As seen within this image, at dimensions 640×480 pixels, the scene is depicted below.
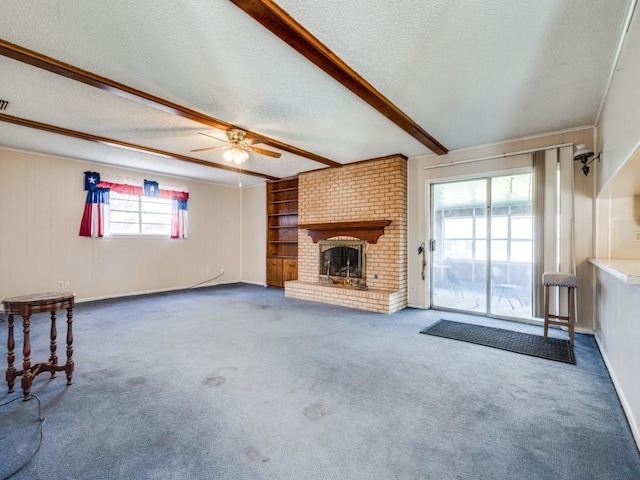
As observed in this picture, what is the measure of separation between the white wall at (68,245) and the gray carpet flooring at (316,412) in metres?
2.13

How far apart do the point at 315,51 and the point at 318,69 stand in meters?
0.29

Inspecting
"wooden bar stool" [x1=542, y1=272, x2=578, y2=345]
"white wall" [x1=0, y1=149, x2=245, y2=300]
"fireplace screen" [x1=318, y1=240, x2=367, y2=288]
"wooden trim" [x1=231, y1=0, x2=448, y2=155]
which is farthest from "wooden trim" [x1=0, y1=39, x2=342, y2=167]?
"wooden bar stool" [x1=542, y1=272, x2=578, y2=345]

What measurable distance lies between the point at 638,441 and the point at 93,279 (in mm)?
7195

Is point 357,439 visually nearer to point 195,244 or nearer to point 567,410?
point 567,410

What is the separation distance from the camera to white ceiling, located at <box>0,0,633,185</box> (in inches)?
74.2

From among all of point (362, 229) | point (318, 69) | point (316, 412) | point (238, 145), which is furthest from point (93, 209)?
point (316, 412)

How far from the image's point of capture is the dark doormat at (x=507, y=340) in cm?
302

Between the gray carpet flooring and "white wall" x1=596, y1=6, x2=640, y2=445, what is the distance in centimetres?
21

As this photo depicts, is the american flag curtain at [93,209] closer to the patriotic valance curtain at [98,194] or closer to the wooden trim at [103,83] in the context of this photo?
the patriotic valance curtain at [98,194]

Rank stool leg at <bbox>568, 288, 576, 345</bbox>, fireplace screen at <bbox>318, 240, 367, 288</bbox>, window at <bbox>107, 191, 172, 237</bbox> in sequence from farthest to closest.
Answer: window at <bbox>107, 191, 172, 237</bbox>
fireplace screen at <bbox>318, 240, 367, 288</bbox>
stool leg at <bbox>568, 288, 576, 345</bbox>

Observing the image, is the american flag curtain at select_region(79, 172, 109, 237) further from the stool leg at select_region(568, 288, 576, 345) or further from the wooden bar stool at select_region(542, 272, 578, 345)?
the stool leg at select_region(568, 288, 576, 345)

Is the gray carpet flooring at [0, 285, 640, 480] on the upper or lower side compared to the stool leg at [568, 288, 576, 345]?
lower

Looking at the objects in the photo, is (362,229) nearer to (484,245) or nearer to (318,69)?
(484,245)

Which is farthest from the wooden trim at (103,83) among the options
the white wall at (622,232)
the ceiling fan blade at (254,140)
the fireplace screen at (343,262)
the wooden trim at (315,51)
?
the white wall at (622,232)
